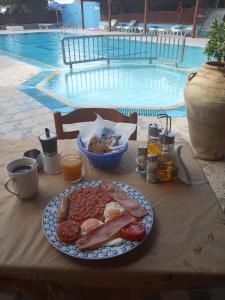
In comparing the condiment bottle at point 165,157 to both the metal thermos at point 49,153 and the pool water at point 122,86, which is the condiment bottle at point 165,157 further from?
the pool water at point 122,86

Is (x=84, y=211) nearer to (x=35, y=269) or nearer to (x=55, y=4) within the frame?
(x=35, y=269)

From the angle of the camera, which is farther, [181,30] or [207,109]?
[181,30]

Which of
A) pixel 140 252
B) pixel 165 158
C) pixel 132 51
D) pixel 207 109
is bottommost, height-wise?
pixel 132 51

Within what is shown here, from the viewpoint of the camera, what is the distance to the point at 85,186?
937mm

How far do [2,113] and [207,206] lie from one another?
3.32 m

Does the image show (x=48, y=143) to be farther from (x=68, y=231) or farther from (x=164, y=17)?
(x=164, y=17)

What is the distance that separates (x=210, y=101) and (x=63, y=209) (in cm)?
174

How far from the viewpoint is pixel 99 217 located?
792 millimetres

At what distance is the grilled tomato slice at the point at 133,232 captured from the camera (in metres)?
0.70

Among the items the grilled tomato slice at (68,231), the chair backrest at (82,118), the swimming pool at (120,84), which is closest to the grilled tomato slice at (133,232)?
the grilled tomato slice at (68,231)

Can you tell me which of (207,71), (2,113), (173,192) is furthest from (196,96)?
(2,113)

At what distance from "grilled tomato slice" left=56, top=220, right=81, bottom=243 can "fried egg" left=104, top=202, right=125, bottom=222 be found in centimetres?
10

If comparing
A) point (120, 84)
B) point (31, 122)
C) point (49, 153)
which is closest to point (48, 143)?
point (49, 153)

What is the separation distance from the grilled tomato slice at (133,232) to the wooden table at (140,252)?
0.03 meters
